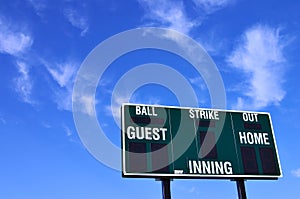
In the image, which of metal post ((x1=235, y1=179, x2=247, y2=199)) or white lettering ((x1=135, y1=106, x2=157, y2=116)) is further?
metal post ((x1=235, y1=179, x2=247, y2=199))

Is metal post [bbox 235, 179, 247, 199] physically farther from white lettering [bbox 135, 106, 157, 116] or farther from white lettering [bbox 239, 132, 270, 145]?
white lettering [bbox 135, 106, 157, 116]

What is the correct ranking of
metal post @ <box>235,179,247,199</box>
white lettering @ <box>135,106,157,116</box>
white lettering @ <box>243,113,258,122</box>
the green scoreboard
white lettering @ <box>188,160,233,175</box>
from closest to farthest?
1. the green scoreboard
2. white lettering @ <box>188,160,233,175</box>
3. white lettering @ <box>135,106,157,116</box>
4. metal post @ <box>235,179,247,199</box>
5. white lettering @ <box>243,113,258,122</box>

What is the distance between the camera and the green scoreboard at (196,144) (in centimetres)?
1112

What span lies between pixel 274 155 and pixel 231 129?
1.76 m

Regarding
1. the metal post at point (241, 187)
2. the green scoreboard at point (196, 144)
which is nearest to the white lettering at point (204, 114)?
the green scoreboard at point (196, 144)

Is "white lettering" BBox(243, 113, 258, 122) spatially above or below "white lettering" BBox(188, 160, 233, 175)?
above

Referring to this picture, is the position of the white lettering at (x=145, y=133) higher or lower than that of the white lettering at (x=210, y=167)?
higher

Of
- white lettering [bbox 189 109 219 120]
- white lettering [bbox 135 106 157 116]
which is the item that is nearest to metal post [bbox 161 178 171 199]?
white lettering [bbox 135 106 157 116]

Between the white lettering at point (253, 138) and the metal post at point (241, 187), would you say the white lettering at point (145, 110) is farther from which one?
the metal post at point (241, 187)

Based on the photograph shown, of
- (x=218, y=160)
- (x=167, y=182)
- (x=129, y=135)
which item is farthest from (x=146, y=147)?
(x=218, y=160)

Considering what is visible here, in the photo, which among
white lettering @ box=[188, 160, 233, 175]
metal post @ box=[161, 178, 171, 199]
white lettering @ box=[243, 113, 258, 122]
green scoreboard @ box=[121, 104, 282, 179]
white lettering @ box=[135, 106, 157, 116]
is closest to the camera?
green scoreboard @ box=[121, 104, 282, 179]

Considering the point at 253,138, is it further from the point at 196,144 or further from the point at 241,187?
the point at 196,144

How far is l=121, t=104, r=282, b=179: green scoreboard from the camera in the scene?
11.1 m

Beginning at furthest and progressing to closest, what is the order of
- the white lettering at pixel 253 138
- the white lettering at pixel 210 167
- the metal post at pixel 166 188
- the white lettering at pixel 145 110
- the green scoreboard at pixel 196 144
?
1. the white lettering at pixel 253 138
2. the white lettering at pixel 145 110
3. the white lettering at pixel 210 167
4. the metal post at pixel 166 188
5. the green scoreboard at pixel 196 144
